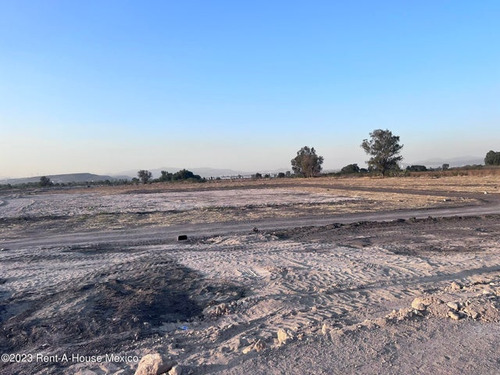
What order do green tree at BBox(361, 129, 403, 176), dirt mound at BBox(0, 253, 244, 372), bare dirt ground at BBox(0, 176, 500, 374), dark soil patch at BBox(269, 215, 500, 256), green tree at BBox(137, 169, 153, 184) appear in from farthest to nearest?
1. green tree at BBox(137, 169, 153, 184)
2. green tree at BBox(361, 129, 403, 176)
3. dark soil patch at BBox(269, 215, 500, 256)
4. dirt mound at BBox(0, 253, 244, 372)
5. bare dirt ground at BBox(0, 176, 500, 374)

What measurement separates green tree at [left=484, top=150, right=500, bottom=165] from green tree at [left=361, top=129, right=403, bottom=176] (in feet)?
135

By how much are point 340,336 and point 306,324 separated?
0.65m

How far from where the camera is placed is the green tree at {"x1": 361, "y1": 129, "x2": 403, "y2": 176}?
80938mm

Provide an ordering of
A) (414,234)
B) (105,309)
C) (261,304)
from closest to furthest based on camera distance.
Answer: (261,304) → (105,309) → (414,234)

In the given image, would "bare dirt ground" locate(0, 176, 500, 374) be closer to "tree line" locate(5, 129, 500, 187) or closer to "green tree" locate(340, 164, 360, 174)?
"tree line" locate(5, 129, 500, 187)

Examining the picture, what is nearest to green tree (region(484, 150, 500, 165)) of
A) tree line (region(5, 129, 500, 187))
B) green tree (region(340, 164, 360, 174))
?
tree line (region(5, 129, 500, 187))

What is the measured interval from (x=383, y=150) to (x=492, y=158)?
1864 inches

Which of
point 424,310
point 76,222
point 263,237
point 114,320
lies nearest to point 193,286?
point 114,320

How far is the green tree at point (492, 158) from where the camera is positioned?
10684 cm

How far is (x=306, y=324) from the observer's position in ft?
20.6

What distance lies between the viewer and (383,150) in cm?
8150

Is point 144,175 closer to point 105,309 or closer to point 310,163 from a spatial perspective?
point 310,163

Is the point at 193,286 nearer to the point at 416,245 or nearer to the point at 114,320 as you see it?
the point at 114,320

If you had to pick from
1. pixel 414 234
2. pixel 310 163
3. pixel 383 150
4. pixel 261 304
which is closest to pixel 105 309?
pixel 261 304
